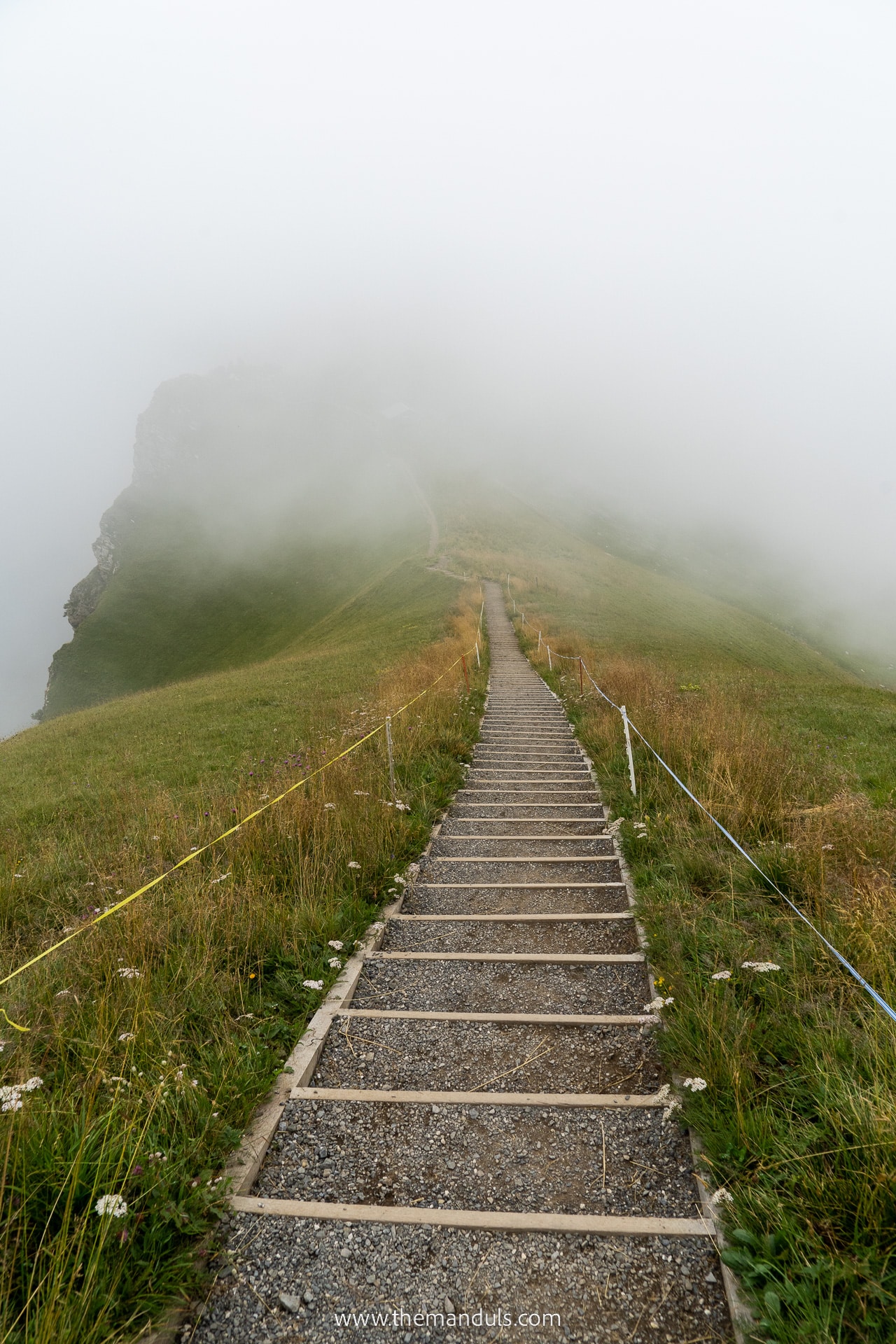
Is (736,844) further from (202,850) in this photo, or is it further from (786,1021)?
(202,850)

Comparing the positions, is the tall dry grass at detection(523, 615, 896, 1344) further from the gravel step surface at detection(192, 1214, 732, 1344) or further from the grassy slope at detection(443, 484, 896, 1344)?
the gravel step surface at detection(192, 1214, 732, 1344)

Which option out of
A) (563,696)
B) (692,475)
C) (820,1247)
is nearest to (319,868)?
(820,1247)

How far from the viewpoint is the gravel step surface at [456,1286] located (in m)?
2.28

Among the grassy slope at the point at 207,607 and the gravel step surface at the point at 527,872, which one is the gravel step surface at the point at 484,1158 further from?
the grassy slope at the point at 207,607

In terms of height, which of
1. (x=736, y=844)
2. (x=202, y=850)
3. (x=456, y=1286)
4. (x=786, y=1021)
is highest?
(x=736, y=844)

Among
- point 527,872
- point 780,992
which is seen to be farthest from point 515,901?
point 780,992

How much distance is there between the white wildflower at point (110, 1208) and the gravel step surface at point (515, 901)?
3554 mm

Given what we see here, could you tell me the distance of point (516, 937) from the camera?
17.4 feet

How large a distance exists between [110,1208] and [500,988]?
9.32 ft

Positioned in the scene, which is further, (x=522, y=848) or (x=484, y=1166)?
(x=522, y=848)

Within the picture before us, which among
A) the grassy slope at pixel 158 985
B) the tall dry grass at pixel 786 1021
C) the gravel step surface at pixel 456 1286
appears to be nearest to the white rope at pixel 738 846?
the tall dry grass at pixel 786 1021

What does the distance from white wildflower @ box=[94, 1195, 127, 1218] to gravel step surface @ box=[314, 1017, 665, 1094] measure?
56.0 inches

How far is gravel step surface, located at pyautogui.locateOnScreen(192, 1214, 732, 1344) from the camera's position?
228cm

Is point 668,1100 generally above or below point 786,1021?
below
